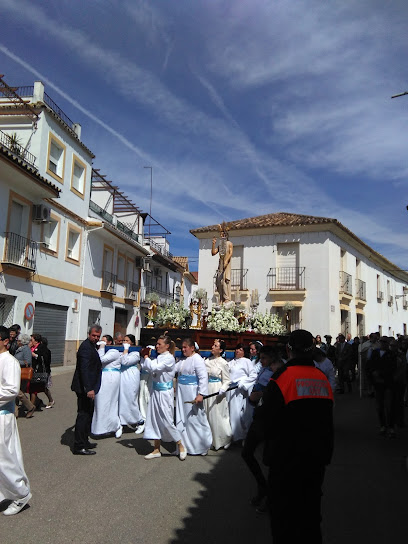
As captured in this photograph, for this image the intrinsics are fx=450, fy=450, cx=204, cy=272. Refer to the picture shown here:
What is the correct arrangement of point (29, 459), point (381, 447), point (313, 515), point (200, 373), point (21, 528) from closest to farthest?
point (313, 515) → point (21, 528) → point (29, 459) → point (200, 373) → point (381, 447)

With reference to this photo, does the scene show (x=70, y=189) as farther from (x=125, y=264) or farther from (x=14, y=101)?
(x=125, y=264)

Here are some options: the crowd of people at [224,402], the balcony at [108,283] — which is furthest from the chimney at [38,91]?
the crowd of people at [224,402]

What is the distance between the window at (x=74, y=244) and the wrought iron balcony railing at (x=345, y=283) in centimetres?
1335

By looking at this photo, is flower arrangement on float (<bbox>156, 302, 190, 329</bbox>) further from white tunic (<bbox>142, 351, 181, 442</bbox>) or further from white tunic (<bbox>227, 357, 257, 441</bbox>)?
white tunic (<bbox>142, 351, 181, 442</bbox>)

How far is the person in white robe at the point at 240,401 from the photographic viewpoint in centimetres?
754

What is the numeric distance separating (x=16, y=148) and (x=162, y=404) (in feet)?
43.8

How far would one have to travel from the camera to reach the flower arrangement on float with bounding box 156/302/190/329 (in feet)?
37.5

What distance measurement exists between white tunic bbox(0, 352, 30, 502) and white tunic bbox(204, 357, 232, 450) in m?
3.56

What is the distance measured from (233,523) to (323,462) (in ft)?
5.45

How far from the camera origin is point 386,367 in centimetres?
825

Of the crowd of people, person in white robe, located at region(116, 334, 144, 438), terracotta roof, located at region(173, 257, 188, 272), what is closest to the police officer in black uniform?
the crowd of people

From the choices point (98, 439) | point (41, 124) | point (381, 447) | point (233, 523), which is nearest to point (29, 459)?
point (98, 439)

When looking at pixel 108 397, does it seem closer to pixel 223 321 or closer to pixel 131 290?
pixel 223 321

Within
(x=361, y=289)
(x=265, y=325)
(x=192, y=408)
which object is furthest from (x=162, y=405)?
(x=361, y=289)
